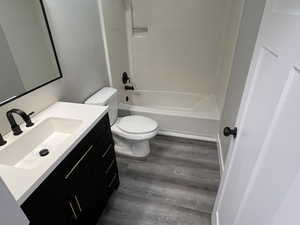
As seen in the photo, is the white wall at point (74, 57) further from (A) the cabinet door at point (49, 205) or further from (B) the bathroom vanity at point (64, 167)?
(A) the cabinet door at point (49, 205)

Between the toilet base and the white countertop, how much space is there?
33.7 inches

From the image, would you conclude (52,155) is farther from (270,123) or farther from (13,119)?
(270,123)

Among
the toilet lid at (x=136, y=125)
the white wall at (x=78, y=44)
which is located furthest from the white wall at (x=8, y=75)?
the toilet lid at (x=136, y=125)

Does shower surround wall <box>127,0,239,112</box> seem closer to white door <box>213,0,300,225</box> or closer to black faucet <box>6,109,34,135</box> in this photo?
white door <box>213,0,300,225</box>

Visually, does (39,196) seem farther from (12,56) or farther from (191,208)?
(191,208)

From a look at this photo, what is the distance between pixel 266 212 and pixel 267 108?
0.34 m

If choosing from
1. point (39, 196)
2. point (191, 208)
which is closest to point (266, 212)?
point (39, 196)

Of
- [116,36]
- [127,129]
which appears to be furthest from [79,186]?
[116,36]

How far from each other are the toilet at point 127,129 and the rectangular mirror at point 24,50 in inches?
20.1

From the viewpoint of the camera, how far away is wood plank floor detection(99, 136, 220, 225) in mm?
1521

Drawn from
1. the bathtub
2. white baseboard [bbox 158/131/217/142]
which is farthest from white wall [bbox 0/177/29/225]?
white baseboard [bbox 158/131/217/142]

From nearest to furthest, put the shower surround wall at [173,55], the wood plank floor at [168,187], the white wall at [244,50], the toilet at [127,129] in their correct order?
the white wall at [244,50] < the wood plank floor at [168,187] < the toilet at [127,129] < the shower surround wall at [173,55]

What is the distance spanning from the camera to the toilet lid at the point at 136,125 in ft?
6.18

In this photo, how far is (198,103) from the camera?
2762mm
